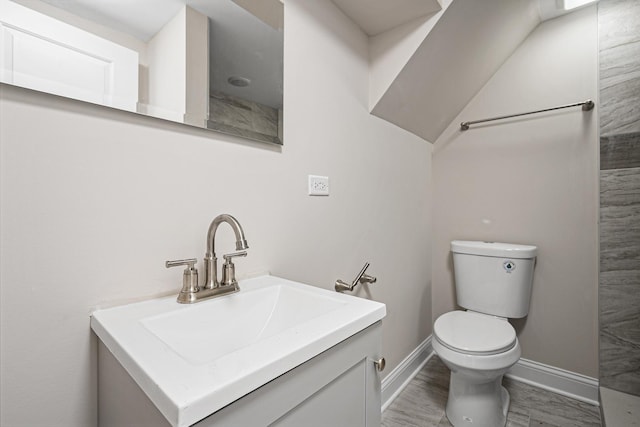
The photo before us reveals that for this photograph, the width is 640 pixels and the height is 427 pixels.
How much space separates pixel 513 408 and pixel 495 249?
83 centimetres

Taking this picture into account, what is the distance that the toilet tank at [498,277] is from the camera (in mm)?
1665

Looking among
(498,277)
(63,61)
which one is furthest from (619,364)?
(63,61)

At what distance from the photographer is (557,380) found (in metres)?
1.71

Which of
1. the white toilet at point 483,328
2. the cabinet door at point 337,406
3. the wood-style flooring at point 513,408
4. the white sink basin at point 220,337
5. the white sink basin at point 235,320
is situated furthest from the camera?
the wood-style flooring at point 513,408

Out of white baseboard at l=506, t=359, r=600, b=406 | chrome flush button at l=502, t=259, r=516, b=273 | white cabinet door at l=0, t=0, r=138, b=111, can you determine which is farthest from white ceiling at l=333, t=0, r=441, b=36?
white baseboard at l=506, t=359, r=600, b=406

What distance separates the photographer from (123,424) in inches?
21.1

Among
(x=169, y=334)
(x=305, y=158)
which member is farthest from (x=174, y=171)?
(x=305, y=158)

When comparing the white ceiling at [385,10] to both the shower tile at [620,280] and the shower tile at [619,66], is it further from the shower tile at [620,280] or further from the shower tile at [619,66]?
the shower tile at [620,280]

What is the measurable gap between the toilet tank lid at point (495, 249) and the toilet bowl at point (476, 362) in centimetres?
37

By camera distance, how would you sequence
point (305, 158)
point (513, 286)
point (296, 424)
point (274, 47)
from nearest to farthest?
point (296, 424), point (274, 47), point (305, 158), point (513, 286)

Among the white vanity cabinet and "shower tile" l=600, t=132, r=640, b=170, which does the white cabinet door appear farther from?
"shower tile" l=600, t=132, r=640, b=170

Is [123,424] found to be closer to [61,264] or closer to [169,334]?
[169,334]

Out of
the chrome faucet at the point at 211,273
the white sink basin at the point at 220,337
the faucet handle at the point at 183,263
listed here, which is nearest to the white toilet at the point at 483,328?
the white sink basin at the point at 220,337

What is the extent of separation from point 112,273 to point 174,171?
0.29 m
